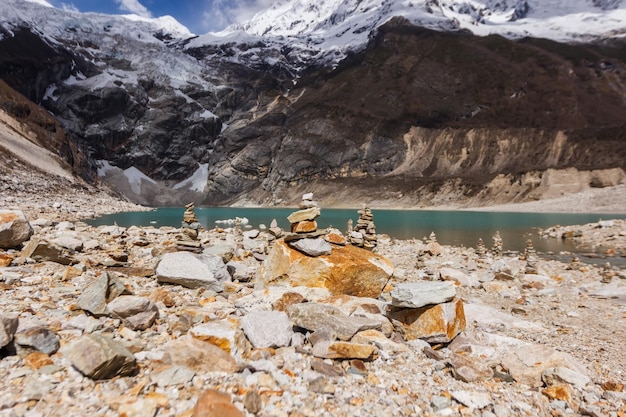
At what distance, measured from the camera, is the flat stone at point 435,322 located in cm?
641

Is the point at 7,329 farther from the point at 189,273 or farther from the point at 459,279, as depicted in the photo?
the point at 459,279

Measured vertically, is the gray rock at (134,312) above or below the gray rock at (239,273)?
above

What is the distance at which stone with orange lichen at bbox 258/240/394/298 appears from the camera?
8.65 meters

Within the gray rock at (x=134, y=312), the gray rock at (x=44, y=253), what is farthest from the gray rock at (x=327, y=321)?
the gray rock at (x=44, y=253)

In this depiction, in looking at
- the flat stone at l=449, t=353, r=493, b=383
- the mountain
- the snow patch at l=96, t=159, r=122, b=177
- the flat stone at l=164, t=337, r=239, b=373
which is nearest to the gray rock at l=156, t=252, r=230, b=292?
the flat stone at l=164, t=337, r=239, b=373

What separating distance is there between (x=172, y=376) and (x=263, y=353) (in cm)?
140

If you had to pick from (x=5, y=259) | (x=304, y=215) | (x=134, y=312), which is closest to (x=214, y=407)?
(x=134, y=312)

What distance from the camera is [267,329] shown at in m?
5.75

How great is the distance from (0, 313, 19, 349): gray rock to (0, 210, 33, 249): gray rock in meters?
7.25

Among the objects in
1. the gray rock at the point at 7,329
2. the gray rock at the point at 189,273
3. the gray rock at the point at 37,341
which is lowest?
the gray rock at the point at 189,273

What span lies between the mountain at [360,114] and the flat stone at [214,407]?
121286mm

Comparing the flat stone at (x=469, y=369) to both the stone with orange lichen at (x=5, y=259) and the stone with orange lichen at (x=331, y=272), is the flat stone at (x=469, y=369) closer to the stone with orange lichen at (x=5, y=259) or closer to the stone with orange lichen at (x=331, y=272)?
the stone with orange lichen at (x=331, y=272)

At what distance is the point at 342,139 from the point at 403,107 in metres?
31.9

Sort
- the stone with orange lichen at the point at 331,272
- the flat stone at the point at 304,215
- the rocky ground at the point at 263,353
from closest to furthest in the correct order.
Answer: the rocky ground at the point at 263,353 < the stone with orange lichen at the point at 331,272 < the flat stone at the point at 304,215
